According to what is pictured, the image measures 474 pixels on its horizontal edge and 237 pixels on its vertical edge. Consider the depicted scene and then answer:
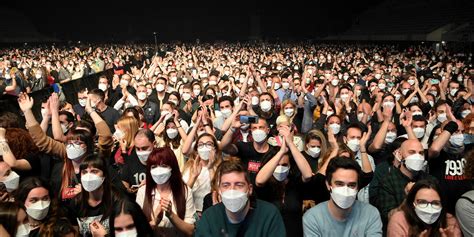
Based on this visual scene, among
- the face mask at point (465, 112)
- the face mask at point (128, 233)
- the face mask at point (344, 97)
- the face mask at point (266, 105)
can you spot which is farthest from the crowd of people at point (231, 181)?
the face mask at point (344, 97)

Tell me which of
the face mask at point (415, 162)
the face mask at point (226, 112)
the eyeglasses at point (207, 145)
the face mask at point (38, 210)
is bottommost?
the face mask at point (38, 210)

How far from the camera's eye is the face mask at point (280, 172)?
4047mm

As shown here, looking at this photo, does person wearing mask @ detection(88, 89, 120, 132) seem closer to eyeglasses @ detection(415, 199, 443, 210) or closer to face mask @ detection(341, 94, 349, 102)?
face mask @ detection(341, 94, 349, 102)

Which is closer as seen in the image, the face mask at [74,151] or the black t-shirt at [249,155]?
the face mask at [74,151]

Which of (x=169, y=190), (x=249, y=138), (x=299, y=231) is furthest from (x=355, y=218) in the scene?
(x=249, y=138)

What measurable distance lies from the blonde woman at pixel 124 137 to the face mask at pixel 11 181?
124 cm

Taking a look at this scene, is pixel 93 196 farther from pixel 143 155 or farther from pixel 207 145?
pixel 207 145

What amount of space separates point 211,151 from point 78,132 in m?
1.37

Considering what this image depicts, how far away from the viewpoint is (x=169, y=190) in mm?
3889

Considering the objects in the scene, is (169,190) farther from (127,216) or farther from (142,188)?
(127,216)

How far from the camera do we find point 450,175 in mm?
4809

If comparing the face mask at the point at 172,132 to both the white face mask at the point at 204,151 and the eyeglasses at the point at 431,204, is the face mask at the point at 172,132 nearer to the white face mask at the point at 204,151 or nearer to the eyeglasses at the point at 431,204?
the white face mask at the point at 204,151

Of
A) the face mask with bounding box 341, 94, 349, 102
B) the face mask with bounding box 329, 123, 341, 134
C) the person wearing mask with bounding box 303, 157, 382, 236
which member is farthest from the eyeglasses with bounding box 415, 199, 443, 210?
the face mask with bounding box 341, 94, 349, 102

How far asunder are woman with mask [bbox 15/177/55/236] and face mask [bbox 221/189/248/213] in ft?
4.89
